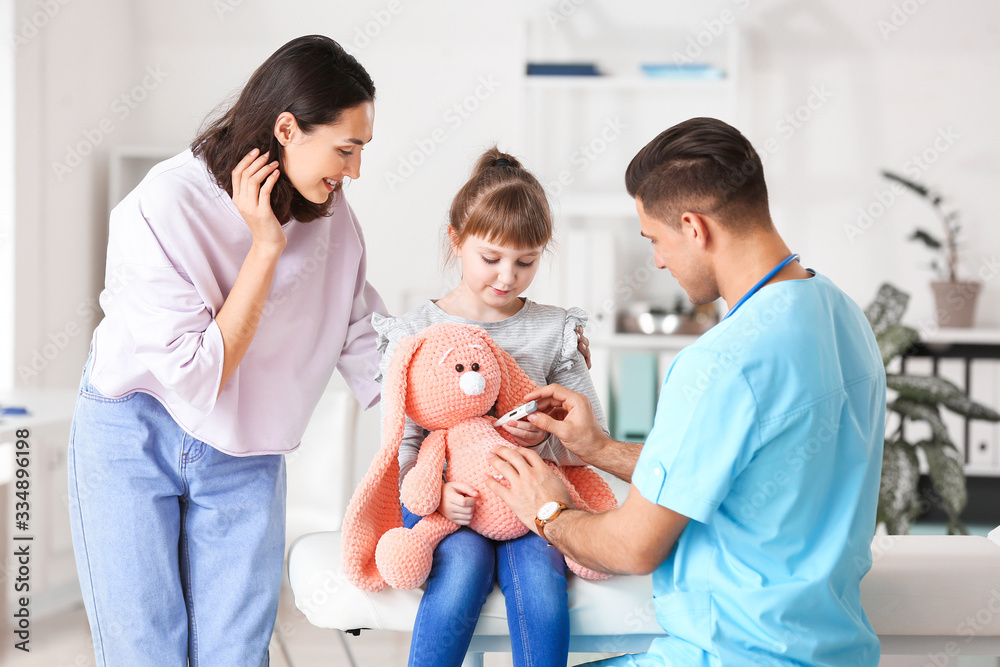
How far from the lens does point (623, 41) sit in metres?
3.00

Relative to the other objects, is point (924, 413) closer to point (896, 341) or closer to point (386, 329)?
point (896, 341)

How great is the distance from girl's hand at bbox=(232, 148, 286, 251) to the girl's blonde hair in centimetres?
34

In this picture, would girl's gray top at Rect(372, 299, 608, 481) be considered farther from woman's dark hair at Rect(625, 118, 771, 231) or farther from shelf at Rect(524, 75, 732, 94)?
shelf at Rect(524, 75, 732, 94)

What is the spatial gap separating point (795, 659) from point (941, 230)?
2.63 metres

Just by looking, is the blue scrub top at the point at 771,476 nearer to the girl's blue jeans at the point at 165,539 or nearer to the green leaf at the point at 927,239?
the girl's blue jeans at the point at 165,539

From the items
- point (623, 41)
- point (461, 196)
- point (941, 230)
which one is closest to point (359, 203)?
point (623, 41)

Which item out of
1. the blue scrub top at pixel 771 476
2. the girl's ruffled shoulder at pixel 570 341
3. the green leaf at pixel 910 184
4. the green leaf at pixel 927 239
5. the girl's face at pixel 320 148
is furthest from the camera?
the green leaf at pixel 927 239

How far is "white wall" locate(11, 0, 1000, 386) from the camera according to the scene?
9.74 feet

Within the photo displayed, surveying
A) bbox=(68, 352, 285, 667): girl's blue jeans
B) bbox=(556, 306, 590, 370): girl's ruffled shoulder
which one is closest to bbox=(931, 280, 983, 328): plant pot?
bbox=(556, 306, 590, 370): girl's ruffled shoulder

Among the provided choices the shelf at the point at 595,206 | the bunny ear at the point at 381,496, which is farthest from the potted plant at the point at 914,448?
the bunny ear at the point at 381,496

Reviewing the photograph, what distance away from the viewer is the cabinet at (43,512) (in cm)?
222

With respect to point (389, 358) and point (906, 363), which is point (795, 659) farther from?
point (906, 363)

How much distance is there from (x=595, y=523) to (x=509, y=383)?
347 mm

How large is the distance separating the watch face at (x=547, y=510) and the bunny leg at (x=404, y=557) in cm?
17
